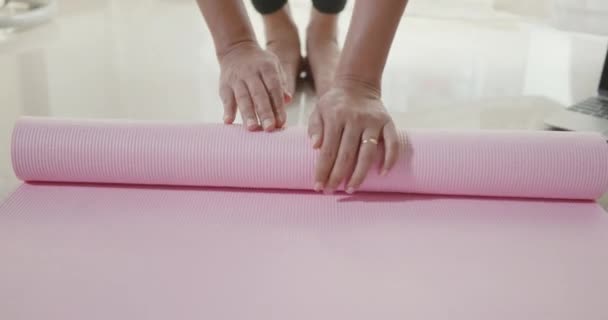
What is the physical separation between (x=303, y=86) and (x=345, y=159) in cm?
69

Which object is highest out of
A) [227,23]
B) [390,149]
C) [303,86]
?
[227,23]

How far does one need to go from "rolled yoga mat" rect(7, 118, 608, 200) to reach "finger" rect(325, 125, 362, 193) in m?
0.04

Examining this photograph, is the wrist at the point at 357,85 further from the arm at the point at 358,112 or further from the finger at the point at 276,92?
the finger at the point at 276,92

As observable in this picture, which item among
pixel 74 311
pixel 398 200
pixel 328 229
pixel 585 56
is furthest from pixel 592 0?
pixel 74 311

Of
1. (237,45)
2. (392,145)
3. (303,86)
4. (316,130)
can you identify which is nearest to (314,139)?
(316,130)

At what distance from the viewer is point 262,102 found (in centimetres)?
107

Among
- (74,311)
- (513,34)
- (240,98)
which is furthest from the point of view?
(513,34)

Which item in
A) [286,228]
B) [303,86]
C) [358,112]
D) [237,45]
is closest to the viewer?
[286,228]

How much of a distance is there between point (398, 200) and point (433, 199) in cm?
6

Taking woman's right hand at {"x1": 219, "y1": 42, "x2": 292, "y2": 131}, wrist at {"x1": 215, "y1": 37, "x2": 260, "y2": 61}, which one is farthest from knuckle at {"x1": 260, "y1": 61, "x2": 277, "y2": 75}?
wrist at {"x1": 215, "y1": 37, "x2": 260, "y2": 61}

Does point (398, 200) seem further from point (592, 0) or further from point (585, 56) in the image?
point (592, 0)

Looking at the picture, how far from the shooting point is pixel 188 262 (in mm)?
816

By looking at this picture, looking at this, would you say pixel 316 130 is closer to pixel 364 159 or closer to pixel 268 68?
pixel 364 159

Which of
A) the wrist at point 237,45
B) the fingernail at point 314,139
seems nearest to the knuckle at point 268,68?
the wrist at point 237,45
